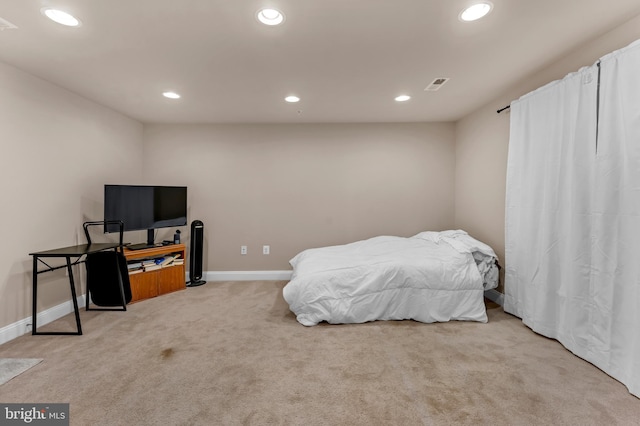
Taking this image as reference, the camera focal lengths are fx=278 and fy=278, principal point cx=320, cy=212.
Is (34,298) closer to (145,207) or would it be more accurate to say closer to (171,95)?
(145,207)

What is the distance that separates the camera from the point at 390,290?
268cm

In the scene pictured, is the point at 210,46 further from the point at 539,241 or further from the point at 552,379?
the point at 552,379

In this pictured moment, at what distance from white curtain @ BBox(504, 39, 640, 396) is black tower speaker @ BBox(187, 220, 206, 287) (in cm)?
376

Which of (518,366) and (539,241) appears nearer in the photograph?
(518,366)

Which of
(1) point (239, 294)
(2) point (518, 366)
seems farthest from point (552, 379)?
(1) point (239, 294)

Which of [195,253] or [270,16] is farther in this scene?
[195,253]

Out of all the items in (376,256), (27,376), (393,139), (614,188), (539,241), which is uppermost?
(393,139)

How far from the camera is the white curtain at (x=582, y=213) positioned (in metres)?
1.76

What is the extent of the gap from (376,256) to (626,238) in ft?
6.03

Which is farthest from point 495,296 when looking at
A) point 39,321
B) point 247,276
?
point 39,321

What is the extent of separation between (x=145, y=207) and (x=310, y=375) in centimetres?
291

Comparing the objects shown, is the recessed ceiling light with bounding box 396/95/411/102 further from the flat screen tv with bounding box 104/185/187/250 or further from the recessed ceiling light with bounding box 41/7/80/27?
the flat screen tv with bounding box 104/185/187/250

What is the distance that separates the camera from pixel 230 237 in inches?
165

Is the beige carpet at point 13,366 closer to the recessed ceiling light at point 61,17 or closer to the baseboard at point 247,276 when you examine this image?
the baseboard at point 247,276
